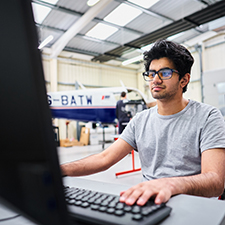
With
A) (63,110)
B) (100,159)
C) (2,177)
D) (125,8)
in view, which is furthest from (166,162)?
(125,8)

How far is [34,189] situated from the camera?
0.24m

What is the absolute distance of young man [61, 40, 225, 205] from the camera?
865 mm

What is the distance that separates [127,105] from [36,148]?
4.80 metres

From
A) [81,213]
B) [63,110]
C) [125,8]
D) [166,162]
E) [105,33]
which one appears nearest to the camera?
[81,213]

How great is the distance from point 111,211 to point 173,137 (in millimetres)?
728

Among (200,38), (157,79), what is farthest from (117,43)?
(157,79)

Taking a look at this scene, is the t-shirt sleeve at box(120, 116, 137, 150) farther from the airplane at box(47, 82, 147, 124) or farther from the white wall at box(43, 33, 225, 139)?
the white wall at box(43, 33, 225, 139)

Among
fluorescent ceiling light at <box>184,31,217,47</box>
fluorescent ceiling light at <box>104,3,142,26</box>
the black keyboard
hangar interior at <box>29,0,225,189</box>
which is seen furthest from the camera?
fluorescent ceiling light at <box>184,31,217,47</box>

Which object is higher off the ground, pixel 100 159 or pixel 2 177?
pixel 2 177

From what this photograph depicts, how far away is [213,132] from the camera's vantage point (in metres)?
0.94

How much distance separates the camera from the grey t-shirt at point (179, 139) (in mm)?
968

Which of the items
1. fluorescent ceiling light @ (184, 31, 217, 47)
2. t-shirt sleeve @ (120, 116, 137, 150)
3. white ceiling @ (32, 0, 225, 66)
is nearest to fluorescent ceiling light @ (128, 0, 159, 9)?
white ceiling @ (32, 0, 225, 66)

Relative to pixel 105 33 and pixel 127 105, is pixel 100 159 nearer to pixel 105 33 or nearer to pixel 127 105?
pixel 127 105

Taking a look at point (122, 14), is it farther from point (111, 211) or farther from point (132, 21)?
point (111, 211)
